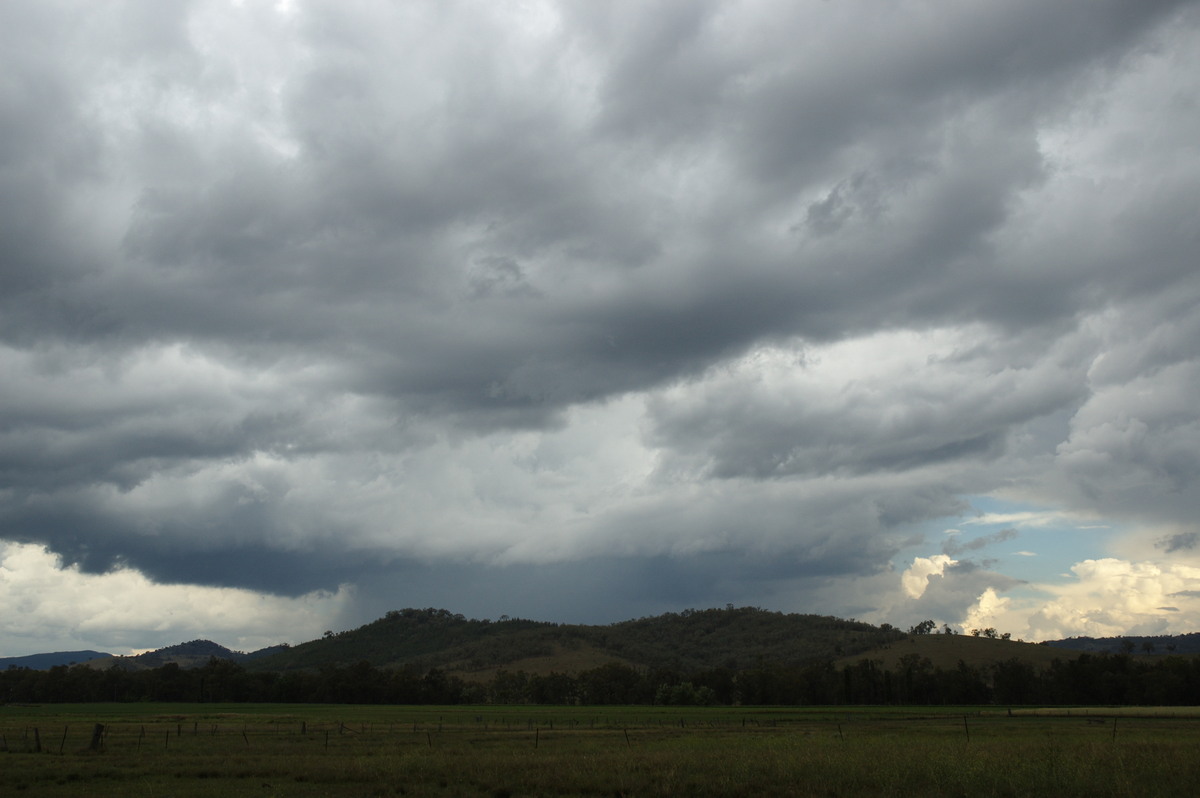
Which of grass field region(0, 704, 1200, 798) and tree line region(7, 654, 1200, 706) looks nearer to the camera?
grass field region(0, 704, 1200, 798)

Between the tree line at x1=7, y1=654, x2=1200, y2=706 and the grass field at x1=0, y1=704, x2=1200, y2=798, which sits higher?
the grass field at x1=0, y1=704, x2=1200, y2=798

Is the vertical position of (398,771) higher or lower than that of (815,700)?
higher

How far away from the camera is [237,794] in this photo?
31891 mm

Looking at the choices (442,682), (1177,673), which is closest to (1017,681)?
(1177,673)

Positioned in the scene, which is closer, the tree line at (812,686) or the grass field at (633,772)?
the grass field at (633,772)

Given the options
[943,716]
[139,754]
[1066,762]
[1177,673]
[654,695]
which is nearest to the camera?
[1066,762]

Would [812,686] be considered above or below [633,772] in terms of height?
below

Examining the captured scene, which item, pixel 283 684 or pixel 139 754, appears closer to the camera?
pixel 139 754

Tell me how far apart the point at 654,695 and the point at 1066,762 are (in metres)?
166

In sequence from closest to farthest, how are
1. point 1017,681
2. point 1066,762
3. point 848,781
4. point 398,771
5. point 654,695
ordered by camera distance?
point 848,781 < point 1066,762 < point 398,771 < point 1017,681 < point 654,695

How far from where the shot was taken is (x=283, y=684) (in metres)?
193

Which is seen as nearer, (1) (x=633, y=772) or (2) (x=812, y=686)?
(1) (x=633, y=772)

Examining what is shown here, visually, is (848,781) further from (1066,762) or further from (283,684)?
(283,684)

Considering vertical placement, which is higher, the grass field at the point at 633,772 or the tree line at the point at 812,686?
the grass field at the point at 633,772
